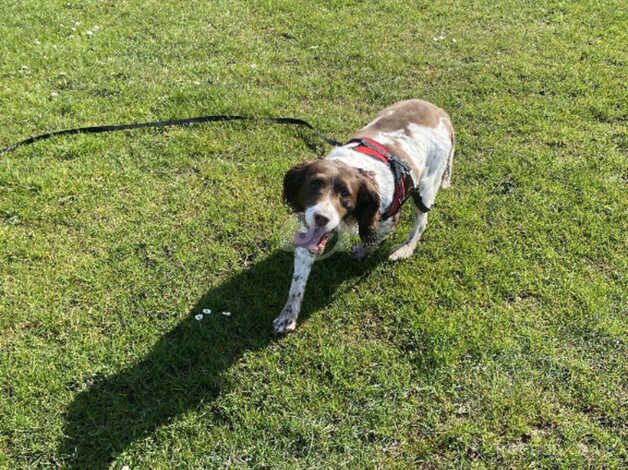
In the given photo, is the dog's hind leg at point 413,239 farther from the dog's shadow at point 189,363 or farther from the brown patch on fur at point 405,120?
the brown patch on fur at point 405,120

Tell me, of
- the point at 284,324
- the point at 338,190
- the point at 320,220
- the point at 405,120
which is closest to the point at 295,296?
the point at 284,324

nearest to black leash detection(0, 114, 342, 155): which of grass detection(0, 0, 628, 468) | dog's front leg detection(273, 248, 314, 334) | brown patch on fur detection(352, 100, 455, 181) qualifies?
grass detection(0, 0, 628, 468)

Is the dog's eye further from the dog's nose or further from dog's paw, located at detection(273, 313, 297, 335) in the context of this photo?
dog's paw, located at detection(273, 313, 297, 335)

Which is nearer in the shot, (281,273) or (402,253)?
(281,273)

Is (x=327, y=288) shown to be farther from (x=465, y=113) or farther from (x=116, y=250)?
(x=465, y=113)

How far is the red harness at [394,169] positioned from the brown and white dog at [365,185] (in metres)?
0.04

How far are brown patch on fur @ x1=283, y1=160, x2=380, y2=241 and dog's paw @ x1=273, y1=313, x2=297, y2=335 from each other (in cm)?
82

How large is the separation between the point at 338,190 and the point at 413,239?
1.40 meters

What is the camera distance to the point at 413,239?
13.7ft

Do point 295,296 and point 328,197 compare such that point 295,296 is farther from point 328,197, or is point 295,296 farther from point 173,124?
point 173,124

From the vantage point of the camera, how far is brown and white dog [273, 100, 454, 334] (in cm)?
303

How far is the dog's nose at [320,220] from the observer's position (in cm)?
293

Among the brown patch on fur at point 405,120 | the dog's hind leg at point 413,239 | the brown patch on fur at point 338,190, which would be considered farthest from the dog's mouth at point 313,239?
the dog's hind leg at point 413,239

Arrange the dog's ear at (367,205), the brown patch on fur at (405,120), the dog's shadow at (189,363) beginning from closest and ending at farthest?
the dog's shadow at (189,363) < the dog's ear at (367,205) < the brown patch on fur at (405,120)
